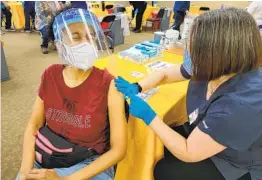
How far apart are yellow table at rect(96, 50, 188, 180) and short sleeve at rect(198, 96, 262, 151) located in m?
0.32

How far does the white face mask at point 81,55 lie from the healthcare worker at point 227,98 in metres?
0.24

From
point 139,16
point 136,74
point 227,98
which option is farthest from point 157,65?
point 139,16

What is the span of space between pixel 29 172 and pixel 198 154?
66 cm

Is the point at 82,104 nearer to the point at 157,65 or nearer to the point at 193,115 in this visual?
the point at 193,115

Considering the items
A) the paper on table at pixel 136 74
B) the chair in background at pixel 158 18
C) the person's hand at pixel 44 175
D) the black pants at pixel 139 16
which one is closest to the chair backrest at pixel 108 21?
the black pants at pixel 139 16

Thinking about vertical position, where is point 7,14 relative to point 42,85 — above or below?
above

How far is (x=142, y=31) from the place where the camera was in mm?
6906

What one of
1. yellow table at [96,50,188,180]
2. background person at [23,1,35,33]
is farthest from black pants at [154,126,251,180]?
background person at [23,1,35,33]

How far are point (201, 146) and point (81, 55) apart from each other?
1.80 feet

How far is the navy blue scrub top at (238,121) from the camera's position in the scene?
31.2 inches

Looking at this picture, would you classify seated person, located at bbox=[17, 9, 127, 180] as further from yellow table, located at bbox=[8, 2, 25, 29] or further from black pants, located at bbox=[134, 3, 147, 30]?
yellow table, located at bbox=[8, 2, 25, 29]

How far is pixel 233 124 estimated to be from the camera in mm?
789

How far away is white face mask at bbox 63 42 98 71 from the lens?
94cm

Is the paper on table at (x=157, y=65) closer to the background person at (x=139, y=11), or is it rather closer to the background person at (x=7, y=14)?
the background person at (x=139, y=11)
